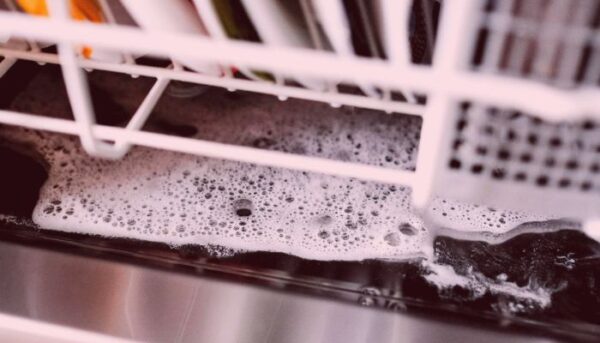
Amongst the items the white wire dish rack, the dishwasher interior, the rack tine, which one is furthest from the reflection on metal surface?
the rack tine

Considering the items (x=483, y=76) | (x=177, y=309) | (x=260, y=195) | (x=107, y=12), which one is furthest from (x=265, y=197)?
(x=483, y=76)

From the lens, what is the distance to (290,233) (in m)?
0.81

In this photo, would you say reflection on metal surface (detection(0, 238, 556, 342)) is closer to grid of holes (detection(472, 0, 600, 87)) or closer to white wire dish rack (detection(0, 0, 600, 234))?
white wire dish rack (detection(0, 0, 600, 234))

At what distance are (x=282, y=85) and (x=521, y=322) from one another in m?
0.40

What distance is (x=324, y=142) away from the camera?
3.10 ft

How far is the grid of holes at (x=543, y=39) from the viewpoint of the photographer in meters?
0.45

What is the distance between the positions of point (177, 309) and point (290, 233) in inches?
7.2

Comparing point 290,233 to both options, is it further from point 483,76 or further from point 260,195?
point 483,76

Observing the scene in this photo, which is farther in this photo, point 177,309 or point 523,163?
point 177,309

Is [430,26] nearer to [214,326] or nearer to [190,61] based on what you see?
[190,61]

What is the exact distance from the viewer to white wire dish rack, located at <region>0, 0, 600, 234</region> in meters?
0.44

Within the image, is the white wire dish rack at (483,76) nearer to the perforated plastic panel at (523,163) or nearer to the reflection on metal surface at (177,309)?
the perforated plastic panel at (523,163)

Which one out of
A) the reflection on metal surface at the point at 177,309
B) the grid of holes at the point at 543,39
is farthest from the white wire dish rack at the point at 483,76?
the reflection on metal surface at the point at 177,309

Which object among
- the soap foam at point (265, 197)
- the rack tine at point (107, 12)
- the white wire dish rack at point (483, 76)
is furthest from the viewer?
the soap foam at point (265, 197)
